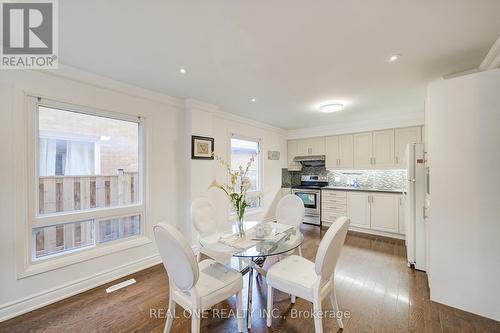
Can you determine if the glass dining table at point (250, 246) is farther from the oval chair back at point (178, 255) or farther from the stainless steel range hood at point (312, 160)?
the stainless steel range hood at point (312, 160)

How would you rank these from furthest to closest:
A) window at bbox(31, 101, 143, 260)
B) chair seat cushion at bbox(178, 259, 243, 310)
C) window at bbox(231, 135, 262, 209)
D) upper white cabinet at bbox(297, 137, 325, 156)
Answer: upper white cabinet at bbox(297, 137, 325, 156) < window at bbox(231, 135, 262, 209) < window at bbox(31, 101, 143, 260) < chair seat cushion at bbox(178, 259, 243, 310)

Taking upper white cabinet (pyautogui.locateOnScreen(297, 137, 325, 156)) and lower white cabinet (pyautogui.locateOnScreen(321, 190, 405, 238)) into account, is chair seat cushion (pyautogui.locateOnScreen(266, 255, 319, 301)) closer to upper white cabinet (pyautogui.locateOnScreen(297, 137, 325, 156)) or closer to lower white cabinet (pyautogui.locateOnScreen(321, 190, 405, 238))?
lower white cabinet (pyautogui.locateOnScreen(321, 190, 405, 238))

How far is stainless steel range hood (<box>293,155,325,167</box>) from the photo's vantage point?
17.2ft

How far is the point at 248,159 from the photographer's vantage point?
4738 millimetres

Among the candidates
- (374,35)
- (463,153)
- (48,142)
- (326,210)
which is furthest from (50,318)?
(326,210)

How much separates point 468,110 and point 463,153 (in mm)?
410

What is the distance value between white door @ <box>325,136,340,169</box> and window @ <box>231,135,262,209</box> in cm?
172

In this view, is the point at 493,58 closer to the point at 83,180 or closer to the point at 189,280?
the point at 189,280

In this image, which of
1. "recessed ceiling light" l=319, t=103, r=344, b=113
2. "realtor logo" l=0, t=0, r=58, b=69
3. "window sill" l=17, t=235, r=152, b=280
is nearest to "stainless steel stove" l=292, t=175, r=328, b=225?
"recessed ceiling light" l=319, t=103, r=344, b=113

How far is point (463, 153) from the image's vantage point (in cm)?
195

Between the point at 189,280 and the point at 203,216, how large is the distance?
1.25 metres

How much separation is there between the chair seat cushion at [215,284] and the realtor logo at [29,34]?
2.24m

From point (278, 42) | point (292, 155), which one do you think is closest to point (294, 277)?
point (278, 42)

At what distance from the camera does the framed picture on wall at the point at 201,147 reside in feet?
10.9
